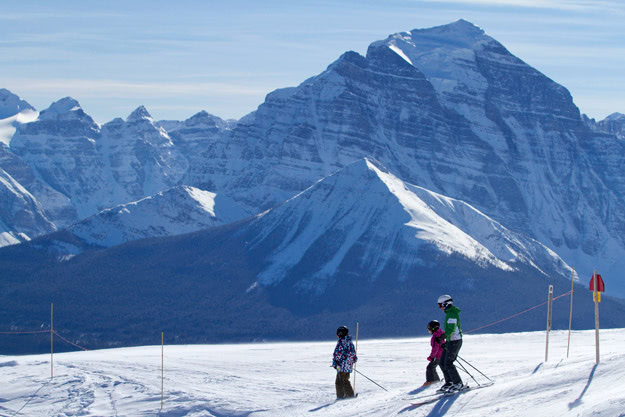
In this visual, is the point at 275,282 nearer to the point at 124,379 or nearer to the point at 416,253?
the point at 416,253

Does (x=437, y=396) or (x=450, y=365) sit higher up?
(x=450, y=365)

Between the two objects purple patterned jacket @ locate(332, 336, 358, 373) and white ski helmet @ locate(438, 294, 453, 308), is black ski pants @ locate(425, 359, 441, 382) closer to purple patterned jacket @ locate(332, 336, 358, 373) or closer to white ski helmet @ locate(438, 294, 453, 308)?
purple patterned jacket @ locate(332, 336, 358, 373)

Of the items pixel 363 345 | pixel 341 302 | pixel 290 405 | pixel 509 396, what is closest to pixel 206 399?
pixel 290 405

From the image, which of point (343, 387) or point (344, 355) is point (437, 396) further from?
point (343, 387)

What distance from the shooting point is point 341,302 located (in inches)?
7416

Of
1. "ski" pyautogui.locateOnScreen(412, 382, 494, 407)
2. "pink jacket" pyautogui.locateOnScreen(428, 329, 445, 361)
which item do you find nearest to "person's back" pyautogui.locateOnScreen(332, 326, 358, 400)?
"pink jacket" pyautogui.locateOnScreen(428, 329, 445, 361)

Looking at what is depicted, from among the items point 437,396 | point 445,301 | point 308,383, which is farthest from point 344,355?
point 308,383

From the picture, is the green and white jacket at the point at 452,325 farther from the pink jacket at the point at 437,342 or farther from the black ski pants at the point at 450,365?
the pink jacket at the point at 437,342

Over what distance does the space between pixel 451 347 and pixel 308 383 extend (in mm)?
11955

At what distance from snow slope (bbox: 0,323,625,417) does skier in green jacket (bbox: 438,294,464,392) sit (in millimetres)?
689

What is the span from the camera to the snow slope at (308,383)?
39438 mm

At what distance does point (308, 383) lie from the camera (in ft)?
173

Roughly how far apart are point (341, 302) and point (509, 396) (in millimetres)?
148773

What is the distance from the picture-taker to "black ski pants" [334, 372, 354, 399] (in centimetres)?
4622
